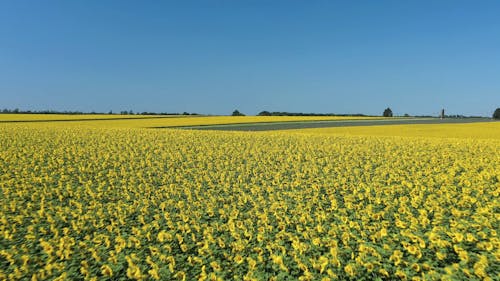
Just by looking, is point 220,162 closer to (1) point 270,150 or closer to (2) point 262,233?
(1) point 270,150

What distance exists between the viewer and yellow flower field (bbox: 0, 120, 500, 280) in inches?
190

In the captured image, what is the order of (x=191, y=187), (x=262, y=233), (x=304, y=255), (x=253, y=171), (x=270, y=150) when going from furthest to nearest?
(x=270, y=150) < (x=253, y=171) < (x=191, y=187) < (x=262, y=233) < (x=304, y=255)

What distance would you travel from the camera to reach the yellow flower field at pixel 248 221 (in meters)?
4.84

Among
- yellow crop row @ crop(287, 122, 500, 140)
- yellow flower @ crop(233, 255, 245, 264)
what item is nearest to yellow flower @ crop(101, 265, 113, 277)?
yellow flower @ crop(233, 255, 245, 264)

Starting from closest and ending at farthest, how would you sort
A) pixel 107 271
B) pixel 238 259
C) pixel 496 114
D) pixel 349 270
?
pixel 349 270
pixel 107 271
pixel 238 259
pixel 496 114

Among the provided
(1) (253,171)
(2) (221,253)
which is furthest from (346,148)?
(2) (221,253)

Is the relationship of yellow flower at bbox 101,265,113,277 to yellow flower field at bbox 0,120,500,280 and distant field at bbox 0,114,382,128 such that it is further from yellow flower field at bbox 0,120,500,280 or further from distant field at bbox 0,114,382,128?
distant field at bbox 0,114,382,128

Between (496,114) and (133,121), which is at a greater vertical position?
(496,114)

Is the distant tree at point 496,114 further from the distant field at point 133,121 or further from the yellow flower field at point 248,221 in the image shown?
the yellow flower field at point 248,221

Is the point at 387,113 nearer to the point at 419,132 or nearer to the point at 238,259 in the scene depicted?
the point at 419,132

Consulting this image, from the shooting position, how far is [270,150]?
56.2ft

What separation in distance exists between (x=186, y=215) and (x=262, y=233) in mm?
1833

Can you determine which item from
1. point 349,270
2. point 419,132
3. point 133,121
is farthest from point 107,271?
point 133,121

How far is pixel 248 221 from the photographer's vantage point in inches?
254
